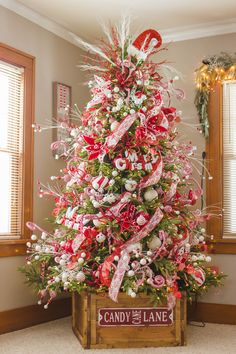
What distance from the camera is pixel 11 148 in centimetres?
434

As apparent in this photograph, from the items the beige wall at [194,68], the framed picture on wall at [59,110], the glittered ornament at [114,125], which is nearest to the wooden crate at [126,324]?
the beige wall at [194,68]

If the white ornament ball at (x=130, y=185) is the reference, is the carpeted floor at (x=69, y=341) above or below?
below

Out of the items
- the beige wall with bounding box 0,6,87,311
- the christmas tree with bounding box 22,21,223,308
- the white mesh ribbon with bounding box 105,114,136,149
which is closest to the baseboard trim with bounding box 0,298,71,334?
the beige wall with bounding box 0,6,87,311

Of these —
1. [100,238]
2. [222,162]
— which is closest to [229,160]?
[222,162]

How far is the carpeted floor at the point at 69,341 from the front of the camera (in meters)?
3.67

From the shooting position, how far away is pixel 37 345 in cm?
382

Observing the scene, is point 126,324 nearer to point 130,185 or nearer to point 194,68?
point 130,185

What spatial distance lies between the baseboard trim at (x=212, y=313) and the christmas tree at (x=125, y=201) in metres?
0.72

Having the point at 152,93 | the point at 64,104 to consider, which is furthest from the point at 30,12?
the point at 152,93

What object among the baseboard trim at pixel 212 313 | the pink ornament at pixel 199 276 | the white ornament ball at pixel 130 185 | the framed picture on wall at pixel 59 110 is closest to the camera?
the white ornament ball at pixel 130 185

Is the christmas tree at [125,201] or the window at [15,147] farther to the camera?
the window at [15,147]

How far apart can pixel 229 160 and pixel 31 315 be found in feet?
7.10

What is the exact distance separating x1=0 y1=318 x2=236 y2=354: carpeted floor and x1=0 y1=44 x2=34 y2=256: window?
654mm

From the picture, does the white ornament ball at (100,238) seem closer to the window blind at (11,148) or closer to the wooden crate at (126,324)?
the wooden crate at (126,324)
